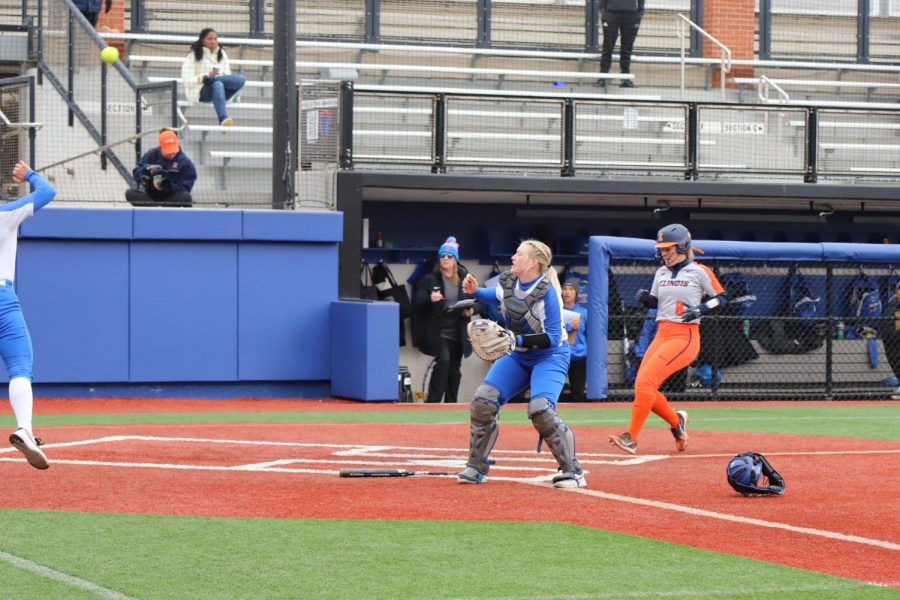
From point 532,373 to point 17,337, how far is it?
3442mm

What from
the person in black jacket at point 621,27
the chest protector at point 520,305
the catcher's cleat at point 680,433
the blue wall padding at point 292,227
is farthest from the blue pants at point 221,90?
the chest protector at point 520,305

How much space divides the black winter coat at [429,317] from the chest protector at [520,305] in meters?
8.69

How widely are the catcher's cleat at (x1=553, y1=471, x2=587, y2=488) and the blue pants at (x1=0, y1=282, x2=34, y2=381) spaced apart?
11.7 feet

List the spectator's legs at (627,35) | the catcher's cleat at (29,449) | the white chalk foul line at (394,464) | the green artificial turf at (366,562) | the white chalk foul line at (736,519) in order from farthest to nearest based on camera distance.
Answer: the spectator's legs at (627,35) < the catcher's cleat at (29,449) < the white chalk foul line at (394,464) < the white chalk foul line at (736,519) < the green artificial turf at (366,562)

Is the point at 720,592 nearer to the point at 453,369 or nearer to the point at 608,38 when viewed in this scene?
the point at 453,369

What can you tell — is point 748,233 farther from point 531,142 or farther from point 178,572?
point 178,572

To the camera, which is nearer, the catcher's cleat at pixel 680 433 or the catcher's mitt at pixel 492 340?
the catcher's mitt at pixel 492 340

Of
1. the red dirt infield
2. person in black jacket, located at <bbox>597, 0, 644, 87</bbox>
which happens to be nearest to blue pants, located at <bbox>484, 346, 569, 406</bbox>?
the red dirt infield

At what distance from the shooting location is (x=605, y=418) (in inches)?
623

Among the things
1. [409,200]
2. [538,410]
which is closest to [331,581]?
[538,410]

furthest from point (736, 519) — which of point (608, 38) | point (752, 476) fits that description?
point (608, 38)

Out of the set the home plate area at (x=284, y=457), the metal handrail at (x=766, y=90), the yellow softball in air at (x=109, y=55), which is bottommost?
the home plate area at (x=284, y=457)

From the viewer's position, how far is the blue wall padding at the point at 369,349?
1731 centimetres

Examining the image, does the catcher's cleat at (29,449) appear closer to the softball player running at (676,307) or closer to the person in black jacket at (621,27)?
the softball player running at (676,307)
